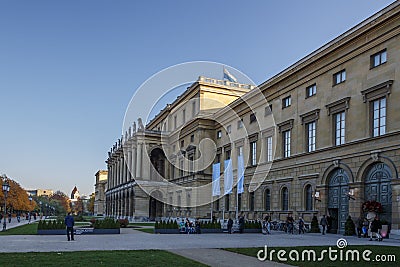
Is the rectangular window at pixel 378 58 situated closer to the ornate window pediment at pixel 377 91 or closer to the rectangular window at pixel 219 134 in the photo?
the ornate window pediment at pixel 377 91

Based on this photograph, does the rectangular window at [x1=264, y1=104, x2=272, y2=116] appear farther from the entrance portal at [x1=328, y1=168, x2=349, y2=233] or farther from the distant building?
the distant building

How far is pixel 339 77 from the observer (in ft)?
127

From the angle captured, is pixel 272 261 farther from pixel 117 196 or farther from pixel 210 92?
pixel 117 196

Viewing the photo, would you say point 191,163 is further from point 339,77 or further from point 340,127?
point 339,77

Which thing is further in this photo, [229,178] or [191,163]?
[191,163]

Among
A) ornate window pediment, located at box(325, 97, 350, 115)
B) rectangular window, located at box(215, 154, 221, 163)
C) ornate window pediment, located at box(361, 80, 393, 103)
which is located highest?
ornate window pediment, located at box(361, 80, 393, 103)

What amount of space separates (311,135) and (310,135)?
0.63ft

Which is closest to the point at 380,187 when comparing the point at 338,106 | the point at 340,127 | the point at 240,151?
the point at 340,127

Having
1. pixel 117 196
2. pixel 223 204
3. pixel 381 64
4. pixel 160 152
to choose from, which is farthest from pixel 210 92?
pixel 117 196

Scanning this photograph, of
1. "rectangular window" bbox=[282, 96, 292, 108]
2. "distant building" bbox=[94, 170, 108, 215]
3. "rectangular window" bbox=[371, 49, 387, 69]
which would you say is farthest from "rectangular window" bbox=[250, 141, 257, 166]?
"distant building" bbox=[94, 170, 108, 215]

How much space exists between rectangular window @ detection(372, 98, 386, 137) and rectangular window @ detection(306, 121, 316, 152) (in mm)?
8393

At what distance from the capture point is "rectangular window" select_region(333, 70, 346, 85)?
3799 cm

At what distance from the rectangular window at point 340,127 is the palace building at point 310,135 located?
88 millimetres

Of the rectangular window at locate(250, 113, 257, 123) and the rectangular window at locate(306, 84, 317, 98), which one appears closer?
the rectangular window at locate(306, 84, 317, 98)
